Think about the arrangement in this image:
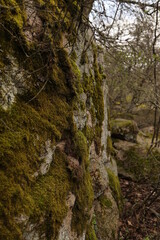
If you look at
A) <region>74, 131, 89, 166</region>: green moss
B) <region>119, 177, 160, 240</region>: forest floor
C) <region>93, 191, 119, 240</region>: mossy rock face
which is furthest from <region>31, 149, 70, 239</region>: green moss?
<region>119, 177, 160, 240</region>: forest floor

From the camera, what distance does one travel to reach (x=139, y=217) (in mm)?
4539

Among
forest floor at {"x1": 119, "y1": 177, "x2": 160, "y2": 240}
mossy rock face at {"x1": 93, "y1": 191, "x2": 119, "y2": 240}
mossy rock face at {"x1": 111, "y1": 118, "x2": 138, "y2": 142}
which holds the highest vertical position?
mossy rock face at {"x1": 111, "y1": 118, "x2": 138, "y2": 142}

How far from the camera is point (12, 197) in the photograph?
4.87 feet

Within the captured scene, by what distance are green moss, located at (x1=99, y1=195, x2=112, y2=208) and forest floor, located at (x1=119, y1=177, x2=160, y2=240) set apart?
632 millimetres

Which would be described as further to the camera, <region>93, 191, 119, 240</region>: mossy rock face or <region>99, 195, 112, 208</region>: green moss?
<region>99, 195, 112, 208</region>: green moss

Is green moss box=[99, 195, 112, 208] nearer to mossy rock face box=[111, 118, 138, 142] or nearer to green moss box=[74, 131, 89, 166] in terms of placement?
green moss box=[74, 131, 89, 166]

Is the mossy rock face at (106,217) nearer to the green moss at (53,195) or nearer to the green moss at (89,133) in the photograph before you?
the green moss at (89,133)

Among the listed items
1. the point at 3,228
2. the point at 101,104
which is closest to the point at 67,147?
the point at 3,228

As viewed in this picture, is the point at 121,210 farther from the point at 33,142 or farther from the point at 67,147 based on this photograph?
the point at 33,142

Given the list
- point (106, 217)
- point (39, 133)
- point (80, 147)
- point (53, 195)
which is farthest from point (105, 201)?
point (39, 133)

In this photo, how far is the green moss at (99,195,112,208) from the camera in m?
3.74

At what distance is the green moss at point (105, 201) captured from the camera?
12.3 feet

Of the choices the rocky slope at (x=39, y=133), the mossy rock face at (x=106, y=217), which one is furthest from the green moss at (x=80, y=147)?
the mossy rock face at (x=106, y=217)

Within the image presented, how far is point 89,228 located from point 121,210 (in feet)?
6.33
